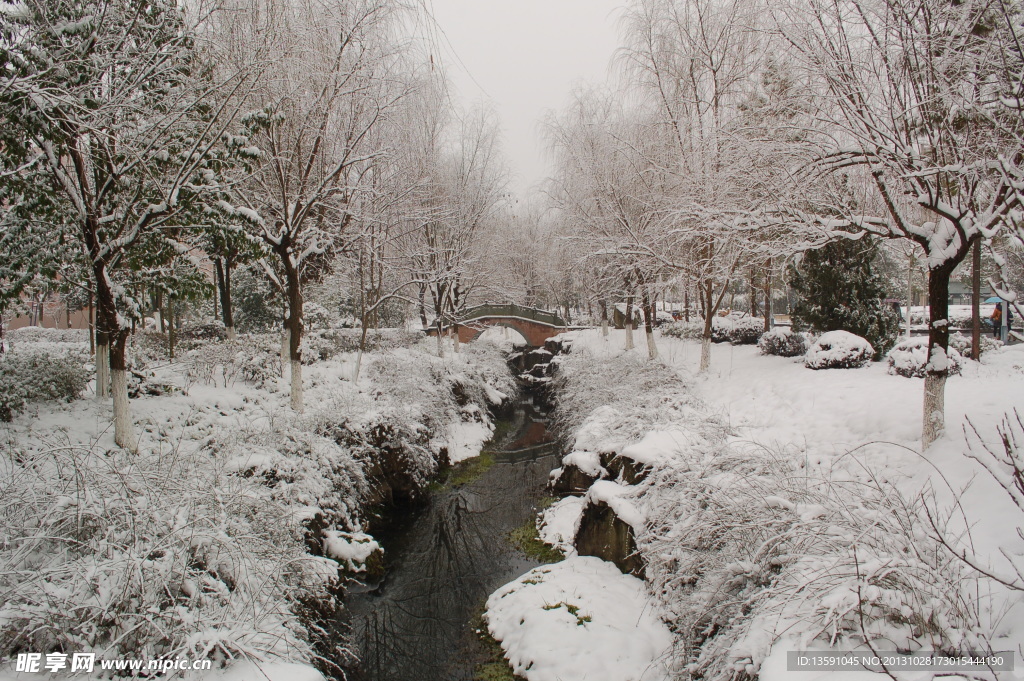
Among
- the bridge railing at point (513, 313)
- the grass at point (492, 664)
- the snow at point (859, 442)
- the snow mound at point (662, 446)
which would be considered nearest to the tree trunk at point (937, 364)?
the snow at point (859, 442)

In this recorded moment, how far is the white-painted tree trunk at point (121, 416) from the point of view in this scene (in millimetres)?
5598

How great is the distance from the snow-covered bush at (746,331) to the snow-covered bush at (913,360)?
20.2ft

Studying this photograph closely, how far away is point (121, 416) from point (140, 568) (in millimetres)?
3320

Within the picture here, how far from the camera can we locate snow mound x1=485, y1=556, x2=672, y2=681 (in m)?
4.52

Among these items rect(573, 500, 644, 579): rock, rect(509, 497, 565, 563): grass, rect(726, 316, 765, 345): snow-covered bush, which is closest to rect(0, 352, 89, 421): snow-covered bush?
rect(509, 497, 565, 563): grass

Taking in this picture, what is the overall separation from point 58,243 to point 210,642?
5722mm

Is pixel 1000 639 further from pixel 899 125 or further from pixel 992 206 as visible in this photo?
pixel 899 125

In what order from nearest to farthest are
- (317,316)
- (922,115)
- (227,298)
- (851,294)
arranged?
(922,115), (851,294), (227,298), (317,316)

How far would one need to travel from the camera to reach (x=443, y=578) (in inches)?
263

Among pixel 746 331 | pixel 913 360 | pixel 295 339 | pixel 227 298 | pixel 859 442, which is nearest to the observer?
pixel 859 442

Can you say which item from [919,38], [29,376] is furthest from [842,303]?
[29,376]

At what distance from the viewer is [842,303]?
10.9 m

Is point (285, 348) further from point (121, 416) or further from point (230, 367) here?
point (121, 416)

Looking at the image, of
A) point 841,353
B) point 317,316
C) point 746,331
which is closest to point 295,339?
point 317,316
